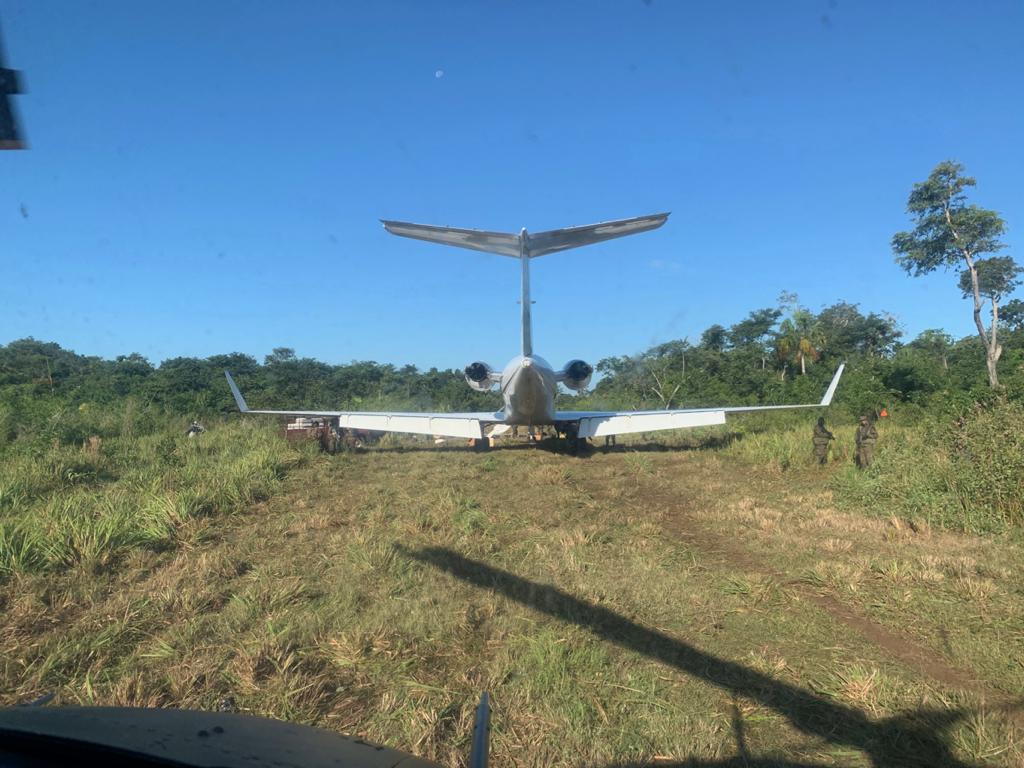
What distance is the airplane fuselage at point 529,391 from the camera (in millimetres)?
14352

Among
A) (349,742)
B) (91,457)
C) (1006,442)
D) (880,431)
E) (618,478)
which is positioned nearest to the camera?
(349,742)

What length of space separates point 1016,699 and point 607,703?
7.70 feet

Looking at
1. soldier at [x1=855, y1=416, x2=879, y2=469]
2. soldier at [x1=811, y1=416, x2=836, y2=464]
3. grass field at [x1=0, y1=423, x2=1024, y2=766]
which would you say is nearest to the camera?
grass field at [x1=0, y1=423, x2=1024, y2=766]

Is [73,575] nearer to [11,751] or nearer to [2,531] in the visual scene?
[2,531]

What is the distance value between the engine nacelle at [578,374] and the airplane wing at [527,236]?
3.22 meters

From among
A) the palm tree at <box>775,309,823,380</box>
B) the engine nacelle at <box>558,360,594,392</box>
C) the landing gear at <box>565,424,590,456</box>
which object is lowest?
the landing gear at <box>565,424,590,456</box>

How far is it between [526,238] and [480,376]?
4370 mm

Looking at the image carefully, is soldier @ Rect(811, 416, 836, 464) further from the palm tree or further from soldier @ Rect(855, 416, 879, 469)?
the palm tree

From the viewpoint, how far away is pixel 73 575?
5480 mm

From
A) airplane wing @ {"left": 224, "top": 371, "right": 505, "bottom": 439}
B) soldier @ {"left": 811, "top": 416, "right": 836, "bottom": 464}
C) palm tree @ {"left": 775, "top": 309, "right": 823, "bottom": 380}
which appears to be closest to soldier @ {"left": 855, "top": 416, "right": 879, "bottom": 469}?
soldier @ {"left": 811, "top": 416, "right": 836, "bottom": 464}

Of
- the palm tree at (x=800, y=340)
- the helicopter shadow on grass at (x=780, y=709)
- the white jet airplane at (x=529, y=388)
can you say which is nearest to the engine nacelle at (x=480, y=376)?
the white jet airplane at (x=529, y=388)

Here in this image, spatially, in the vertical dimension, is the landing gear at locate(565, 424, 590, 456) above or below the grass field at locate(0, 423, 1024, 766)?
above

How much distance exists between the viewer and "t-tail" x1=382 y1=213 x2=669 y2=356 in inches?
545

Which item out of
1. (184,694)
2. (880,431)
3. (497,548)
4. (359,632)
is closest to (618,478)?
(497,548)
